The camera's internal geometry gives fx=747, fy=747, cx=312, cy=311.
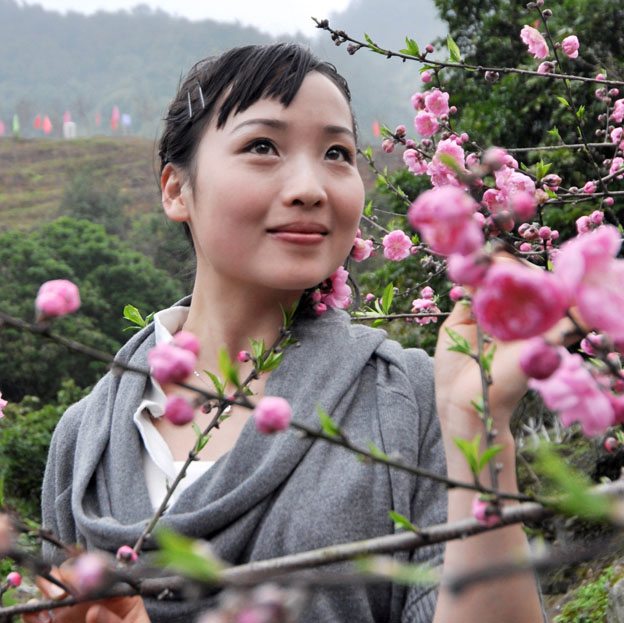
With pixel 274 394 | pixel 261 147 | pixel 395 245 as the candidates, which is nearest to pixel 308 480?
pixel 274 394

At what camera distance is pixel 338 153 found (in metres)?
1.26

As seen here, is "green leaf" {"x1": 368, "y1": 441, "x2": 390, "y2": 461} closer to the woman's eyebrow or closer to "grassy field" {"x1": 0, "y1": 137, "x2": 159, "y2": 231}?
the woman's eyebrow

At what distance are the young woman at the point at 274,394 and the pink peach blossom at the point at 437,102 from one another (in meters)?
0.65

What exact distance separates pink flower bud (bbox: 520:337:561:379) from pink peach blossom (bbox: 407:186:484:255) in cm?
8

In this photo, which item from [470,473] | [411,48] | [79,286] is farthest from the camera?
[79,286]

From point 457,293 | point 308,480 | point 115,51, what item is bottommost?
point 115,51

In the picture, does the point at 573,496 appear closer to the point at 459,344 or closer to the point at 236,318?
the point at 459,344

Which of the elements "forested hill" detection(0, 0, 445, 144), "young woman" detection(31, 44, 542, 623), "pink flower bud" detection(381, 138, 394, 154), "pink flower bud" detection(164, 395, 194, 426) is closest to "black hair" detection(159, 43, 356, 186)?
"young woman" detection(31, 44, 542, 623)

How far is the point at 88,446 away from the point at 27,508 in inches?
284

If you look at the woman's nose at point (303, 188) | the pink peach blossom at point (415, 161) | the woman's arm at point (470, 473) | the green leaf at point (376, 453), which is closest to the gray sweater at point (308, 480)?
the woman's arm at point (470, 473)

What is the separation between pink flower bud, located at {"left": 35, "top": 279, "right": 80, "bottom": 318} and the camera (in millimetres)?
570

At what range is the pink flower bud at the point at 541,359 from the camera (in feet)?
1.44

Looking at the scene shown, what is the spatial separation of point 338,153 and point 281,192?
0.17 m

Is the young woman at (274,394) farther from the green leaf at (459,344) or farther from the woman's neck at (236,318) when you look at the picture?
the green leaf at (459,344)
